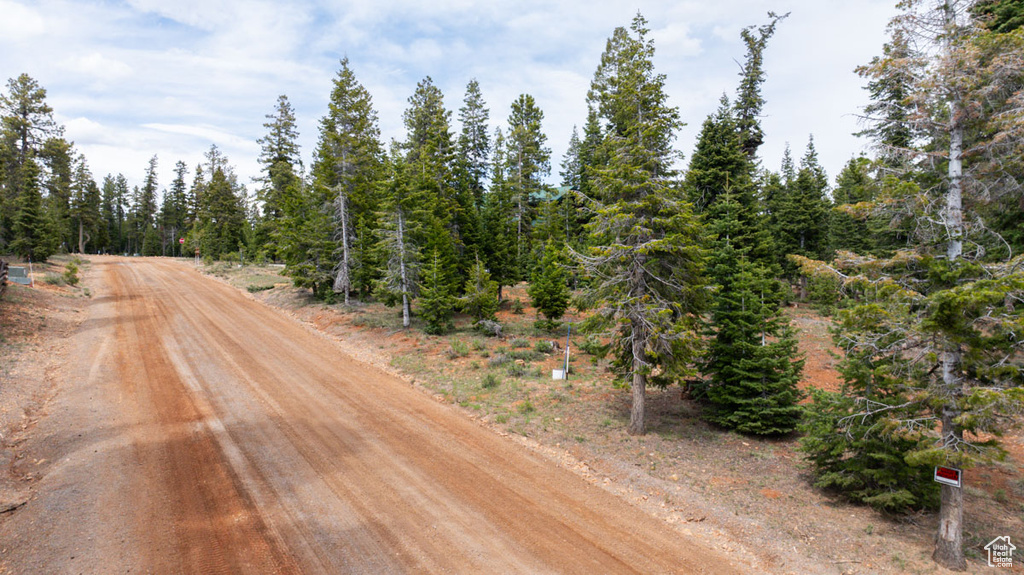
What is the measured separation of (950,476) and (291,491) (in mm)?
12243

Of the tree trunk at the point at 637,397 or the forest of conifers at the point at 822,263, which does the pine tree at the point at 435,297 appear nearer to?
the forest of conifers at the point at 822,263

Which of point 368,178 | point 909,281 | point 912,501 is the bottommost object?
point 912,501

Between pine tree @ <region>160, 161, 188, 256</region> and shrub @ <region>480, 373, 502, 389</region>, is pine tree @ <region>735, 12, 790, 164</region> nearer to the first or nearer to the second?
shrub @ <region>480, 373, 502, 389</region>

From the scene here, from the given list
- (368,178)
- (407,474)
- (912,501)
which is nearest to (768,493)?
(912,501)

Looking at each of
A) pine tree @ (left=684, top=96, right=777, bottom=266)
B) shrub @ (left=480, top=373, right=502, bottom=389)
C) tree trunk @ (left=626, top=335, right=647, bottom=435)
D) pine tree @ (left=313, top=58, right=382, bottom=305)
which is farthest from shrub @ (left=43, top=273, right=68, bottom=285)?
pine tree @ (left=684, top=96, right=777, bottom=266)

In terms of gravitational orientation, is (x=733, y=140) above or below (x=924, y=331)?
above

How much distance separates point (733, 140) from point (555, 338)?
51.2 feet

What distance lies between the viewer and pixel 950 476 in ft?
23.3

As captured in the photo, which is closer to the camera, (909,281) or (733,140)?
(909,281)

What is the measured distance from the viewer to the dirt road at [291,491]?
6910mm

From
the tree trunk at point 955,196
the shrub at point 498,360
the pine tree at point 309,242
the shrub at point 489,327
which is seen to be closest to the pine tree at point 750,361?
the tree trunk at point 955,196

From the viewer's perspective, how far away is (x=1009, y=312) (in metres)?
7.19

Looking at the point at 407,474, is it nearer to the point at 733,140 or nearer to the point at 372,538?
the point at 372,538

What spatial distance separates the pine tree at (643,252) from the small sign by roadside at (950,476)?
5358 mm
